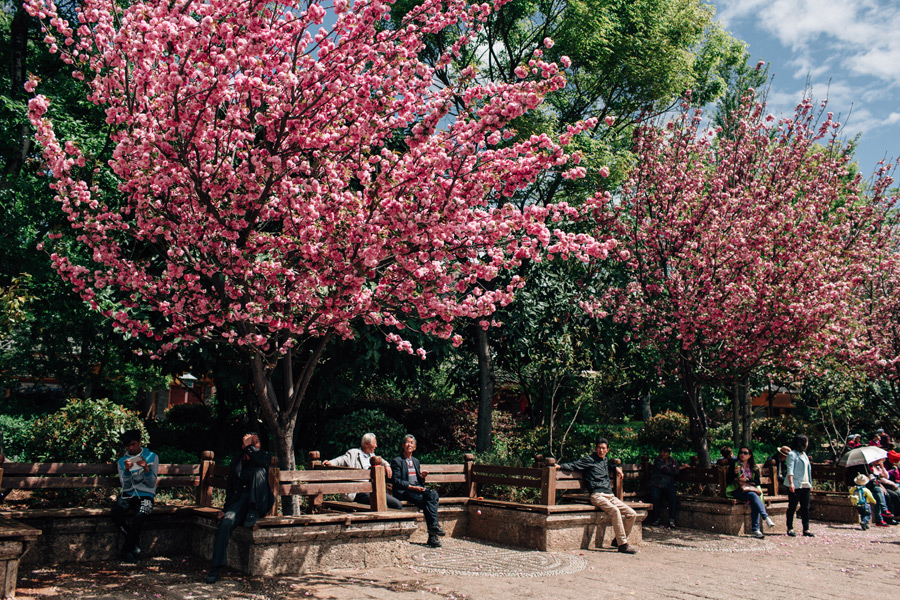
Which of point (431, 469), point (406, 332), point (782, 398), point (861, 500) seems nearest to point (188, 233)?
point (431, 469)

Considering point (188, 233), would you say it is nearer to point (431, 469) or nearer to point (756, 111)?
point (431, 469)

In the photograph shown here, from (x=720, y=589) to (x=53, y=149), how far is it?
8.97 meters

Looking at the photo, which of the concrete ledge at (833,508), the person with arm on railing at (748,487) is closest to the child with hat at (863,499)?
the concrete ledge at (833,508)

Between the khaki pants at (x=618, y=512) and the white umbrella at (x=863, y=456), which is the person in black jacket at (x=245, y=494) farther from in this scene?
the white umbrella at (x=863, y=456)

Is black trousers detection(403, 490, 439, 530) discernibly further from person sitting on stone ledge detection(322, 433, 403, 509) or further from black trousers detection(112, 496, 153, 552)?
black trousers detection(112, 496, 153, 552)

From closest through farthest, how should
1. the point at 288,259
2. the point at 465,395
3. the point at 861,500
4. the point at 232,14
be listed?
the point at 232,14, the point at 288,259, the point at 861,500, the point at 465,395

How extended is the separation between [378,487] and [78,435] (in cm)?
685

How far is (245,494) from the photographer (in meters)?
7.93

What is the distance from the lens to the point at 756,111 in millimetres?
14664

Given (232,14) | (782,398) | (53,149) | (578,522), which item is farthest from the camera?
(782,398)

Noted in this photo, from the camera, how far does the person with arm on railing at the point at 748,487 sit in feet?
41.1

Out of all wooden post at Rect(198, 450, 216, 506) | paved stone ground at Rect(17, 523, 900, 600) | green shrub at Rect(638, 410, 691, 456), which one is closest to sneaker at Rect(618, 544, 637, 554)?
paved stone ground at Rect(17, 523, 900, 600)

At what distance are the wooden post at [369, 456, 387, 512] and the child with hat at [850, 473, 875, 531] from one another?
10.7m

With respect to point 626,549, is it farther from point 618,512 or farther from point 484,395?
point 484,395
